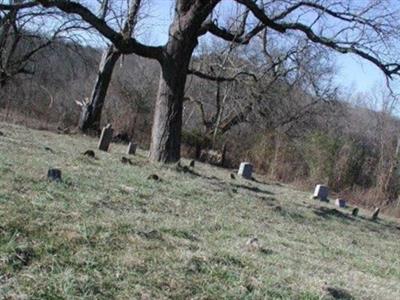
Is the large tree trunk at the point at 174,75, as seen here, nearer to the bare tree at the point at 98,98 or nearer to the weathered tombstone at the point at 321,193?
the weathered tombstone at the point at 321,193

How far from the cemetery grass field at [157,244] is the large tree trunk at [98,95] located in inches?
360

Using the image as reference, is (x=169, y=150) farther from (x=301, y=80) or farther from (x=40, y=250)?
(x=301, y=80)

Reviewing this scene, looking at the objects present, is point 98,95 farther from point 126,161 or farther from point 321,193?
point 126,161

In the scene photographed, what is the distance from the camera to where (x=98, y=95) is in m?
18.2

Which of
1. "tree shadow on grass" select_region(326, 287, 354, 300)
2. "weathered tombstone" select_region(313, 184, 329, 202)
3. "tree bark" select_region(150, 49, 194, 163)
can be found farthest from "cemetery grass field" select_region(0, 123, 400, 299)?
"weathered tombstone" select_region(313, 184, 329, 202)

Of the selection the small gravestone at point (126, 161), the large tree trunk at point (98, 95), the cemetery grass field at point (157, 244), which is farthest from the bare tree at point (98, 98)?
the cemetery grass field at point (157, 244)

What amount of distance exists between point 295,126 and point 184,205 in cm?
2173

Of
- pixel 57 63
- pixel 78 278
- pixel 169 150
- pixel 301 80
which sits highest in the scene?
pixel 301 80

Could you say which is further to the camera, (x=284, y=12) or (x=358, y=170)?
(x=358, y=170)

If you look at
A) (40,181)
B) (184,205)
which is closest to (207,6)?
(184,205)

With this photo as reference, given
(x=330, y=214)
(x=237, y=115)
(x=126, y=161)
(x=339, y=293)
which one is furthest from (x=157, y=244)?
(x=237, y=115)

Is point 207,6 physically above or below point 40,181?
above

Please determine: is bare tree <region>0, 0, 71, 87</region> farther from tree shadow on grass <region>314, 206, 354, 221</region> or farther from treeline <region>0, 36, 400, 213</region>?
tree shadow on grass <region>314, 206, 354, 221</region>

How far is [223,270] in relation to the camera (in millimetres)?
4043
